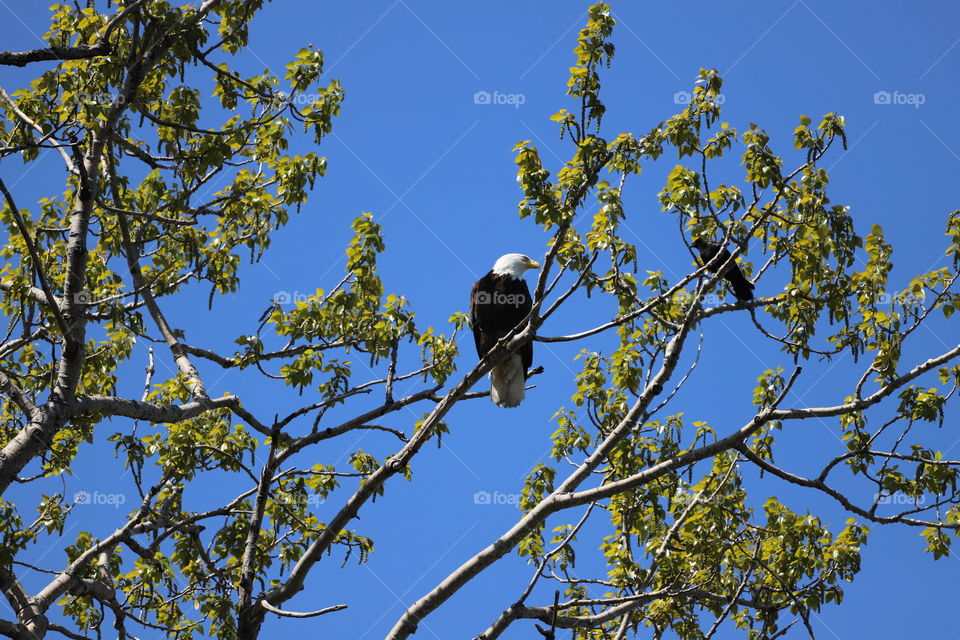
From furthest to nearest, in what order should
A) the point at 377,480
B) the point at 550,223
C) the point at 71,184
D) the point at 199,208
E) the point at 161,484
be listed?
1. the point at 71,184
2. the point at 161,484
3. the point at 199,208
4. the point at 377,480
5. the point at 550,223

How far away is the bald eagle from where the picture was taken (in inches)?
299

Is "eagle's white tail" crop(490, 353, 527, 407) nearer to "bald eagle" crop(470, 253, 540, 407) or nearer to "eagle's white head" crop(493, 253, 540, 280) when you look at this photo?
"bald eagle" crop(470, 253, 540, 407)

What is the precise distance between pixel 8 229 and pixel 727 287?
15.9 feet

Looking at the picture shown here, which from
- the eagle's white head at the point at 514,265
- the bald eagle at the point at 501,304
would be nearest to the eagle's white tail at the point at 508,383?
the bald eagle at the point at 501,304

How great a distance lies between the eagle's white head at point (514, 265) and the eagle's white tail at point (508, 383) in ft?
3.16

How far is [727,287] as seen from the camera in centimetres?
559

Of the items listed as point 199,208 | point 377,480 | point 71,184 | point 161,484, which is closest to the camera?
point 377,480

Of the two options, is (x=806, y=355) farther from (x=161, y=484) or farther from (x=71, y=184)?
(x=71, y=184)

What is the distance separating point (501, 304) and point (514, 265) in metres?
0.48

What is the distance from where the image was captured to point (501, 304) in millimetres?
7617

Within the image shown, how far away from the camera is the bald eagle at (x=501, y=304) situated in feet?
24.9

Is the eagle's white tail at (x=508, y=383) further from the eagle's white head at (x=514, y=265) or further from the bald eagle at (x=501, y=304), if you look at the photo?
the eagle's white head at (x=514, y=265)

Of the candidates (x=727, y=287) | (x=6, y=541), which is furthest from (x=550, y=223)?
(x=6, y=541)

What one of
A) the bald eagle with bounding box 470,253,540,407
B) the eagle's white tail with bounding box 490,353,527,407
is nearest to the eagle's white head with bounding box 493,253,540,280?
the bald eagle with bounding box 470,253,540,407
